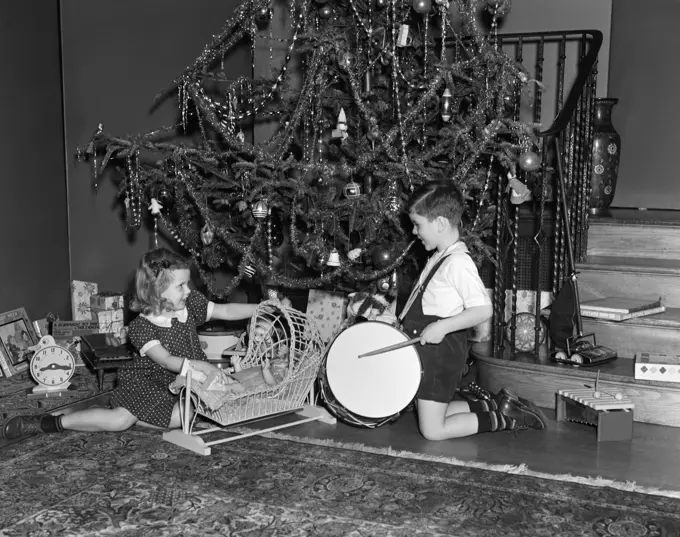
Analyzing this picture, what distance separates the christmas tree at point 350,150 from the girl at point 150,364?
716 mm

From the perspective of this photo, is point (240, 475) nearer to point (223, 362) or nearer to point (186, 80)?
point (223, 362)

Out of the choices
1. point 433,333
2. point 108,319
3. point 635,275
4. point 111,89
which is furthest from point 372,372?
point 111,89

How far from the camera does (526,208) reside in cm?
521

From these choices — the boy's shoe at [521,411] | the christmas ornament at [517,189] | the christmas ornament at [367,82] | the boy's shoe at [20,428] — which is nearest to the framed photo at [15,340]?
the boy's shoe at [20,428]

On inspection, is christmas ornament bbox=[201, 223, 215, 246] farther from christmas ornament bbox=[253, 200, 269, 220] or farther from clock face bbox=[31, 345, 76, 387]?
clock face bbox=[31, 345, 76, 387]

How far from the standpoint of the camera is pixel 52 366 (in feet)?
13.3

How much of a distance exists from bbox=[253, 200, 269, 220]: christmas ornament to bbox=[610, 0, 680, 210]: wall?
359 centimetres

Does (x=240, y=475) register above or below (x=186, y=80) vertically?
below

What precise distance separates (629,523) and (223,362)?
2.61 metres

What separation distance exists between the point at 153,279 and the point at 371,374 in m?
1.02

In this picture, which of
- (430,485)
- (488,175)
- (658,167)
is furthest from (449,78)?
(658,167)

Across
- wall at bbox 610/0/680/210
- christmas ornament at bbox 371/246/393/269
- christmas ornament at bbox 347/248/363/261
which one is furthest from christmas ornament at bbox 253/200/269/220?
wall at bbox 610/0/680/210

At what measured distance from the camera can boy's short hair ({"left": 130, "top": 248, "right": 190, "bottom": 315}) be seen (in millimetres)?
3348

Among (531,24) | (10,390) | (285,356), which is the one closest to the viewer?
(285,356)
